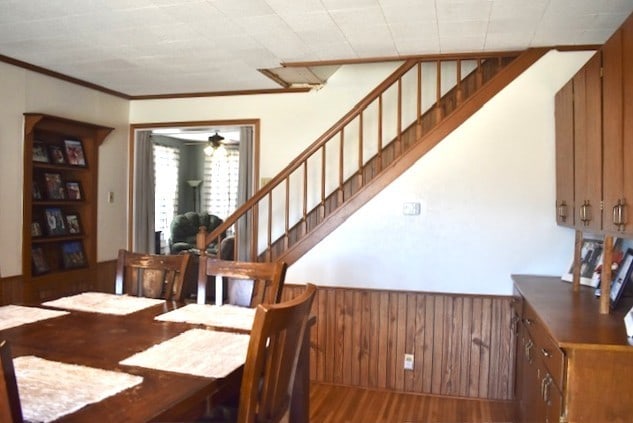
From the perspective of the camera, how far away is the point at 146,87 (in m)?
4.37

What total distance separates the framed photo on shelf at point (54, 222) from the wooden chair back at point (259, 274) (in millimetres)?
2315

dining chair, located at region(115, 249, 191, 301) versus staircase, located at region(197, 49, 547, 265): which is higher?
staircase, located at region(197, 49, 547, 265)

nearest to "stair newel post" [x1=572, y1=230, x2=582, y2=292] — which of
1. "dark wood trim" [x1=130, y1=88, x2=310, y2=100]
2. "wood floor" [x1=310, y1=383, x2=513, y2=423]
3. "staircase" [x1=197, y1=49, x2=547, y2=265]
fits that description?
"wood floor" [x1=310, y1=383, x2=513, y2=423]

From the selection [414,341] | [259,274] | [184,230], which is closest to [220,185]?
[184,230]

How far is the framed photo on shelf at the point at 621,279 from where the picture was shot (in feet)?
→ 7.20

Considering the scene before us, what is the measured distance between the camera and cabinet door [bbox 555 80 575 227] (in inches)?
104

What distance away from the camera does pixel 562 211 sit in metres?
2.87

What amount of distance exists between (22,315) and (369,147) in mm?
2963

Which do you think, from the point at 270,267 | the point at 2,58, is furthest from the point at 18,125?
the point at 270,267

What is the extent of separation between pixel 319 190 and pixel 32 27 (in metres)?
2.46

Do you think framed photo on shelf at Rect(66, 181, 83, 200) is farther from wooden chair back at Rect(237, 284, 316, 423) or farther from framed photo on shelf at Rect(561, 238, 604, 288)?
framed photo on shelf at Rect(561, 238, 604, 288)

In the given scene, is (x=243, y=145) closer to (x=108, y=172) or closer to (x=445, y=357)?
(x=108, y=172)

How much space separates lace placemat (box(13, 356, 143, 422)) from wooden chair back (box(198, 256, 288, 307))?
0.94 m

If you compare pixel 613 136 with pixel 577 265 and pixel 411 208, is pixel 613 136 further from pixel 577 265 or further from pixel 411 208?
pixel 411 208
